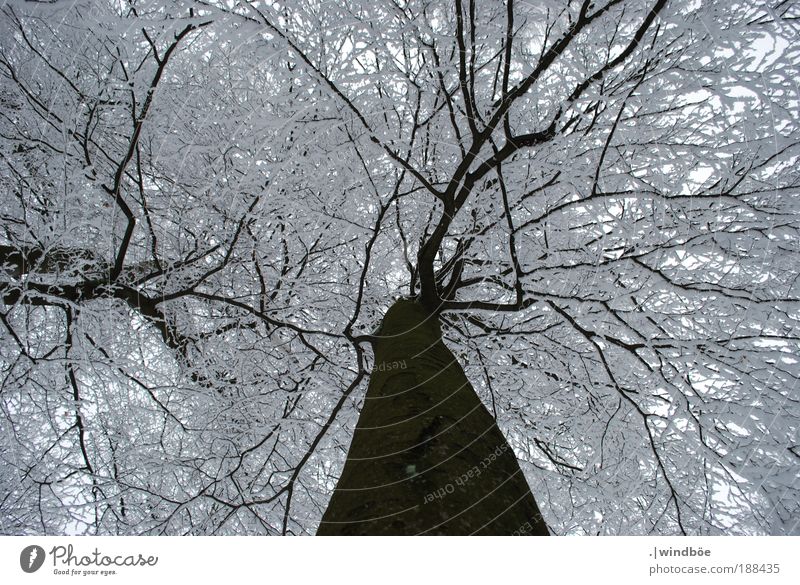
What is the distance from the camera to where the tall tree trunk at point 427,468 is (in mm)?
1036

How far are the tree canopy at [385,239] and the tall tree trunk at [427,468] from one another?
56 cm

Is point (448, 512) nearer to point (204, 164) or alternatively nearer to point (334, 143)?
point (334, 143)

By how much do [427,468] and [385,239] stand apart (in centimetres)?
188

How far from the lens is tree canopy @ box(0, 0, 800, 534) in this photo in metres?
1.76

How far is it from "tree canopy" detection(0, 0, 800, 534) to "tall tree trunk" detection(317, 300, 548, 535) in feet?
1.85

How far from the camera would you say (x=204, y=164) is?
2596 millimetres
